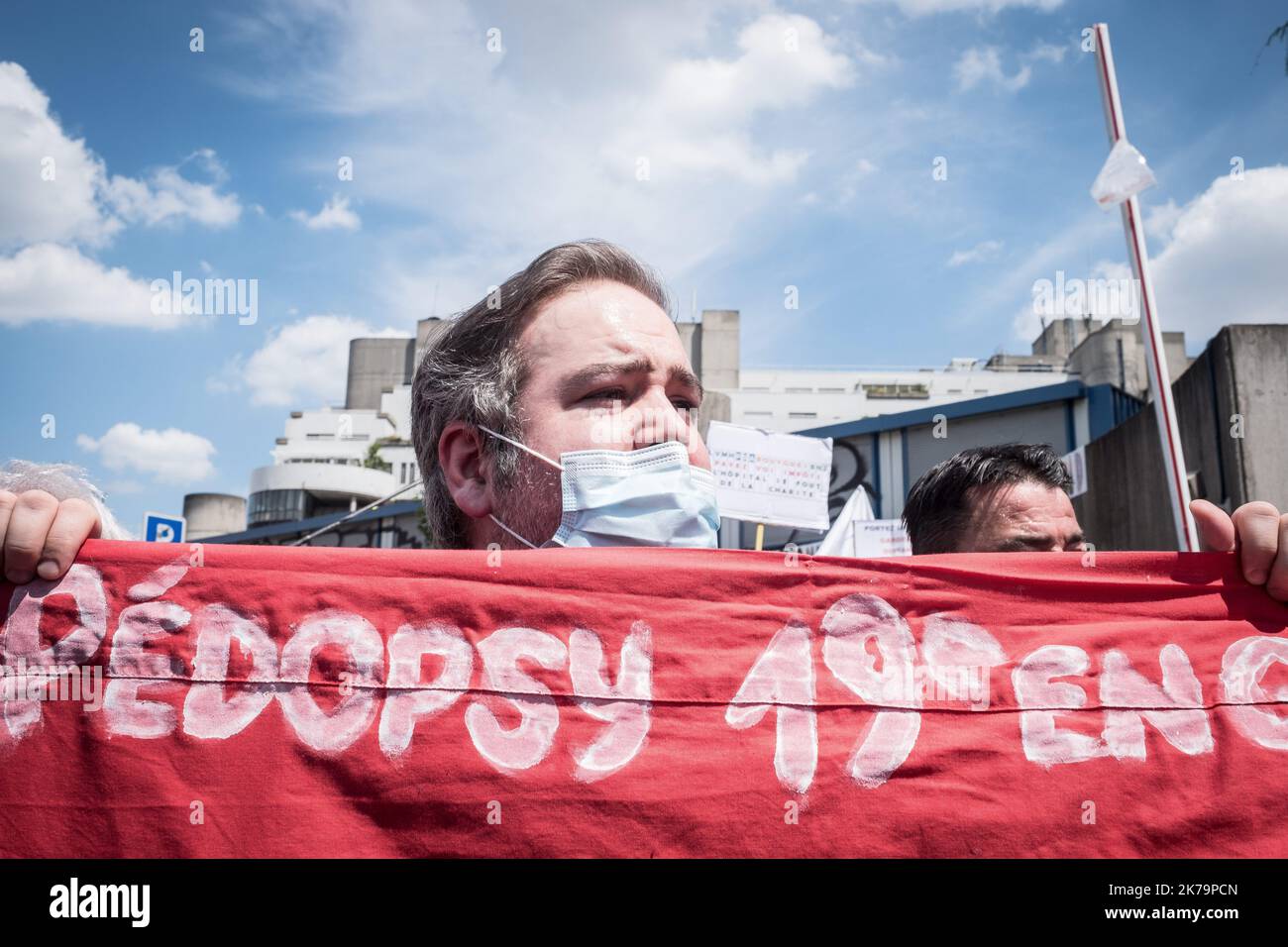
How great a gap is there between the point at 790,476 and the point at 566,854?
5.97 metres

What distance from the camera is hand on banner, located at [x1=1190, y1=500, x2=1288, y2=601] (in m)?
1.68

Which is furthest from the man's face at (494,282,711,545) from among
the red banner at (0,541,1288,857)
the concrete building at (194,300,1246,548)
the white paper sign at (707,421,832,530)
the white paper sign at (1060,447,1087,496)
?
the concrete building at (194,300,1246,548)

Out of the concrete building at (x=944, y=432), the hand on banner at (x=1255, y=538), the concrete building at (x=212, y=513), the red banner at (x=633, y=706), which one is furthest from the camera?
the concrete building at (x=212, y=513)

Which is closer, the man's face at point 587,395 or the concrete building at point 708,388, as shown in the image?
the man's face at point 587,395

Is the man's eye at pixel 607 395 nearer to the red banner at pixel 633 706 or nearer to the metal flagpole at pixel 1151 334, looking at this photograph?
the red banner at pixel 633 706

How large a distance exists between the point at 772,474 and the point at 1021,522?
4167mm

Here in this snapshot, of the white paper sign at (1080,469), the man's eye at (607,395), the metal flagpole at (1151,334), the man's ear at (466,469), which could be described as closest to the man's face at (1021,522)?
the metal flagpole at (1151,334)

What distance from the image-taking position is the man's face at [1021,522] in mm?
3094

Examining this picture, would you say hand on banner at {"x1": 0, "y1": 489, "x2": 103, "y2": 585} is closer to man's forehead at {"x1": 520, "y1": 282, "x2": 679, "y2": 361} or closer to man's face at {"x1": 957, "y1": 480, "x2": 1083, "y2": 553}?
man's forehead at {"x1": 520, "y1": 282, "x2": 679, "y2": 361}

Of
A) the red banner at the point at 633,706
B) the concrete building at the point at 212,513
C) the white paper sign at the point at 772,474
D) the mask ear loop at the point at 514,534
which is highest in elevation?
the concrete building at the point at 212,513

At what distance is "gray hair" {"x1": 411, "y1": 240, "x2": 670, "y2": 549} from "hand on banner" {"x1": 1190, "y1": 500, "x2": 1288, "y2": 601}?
154 cm

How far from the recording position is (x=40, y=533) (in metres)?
1.53
